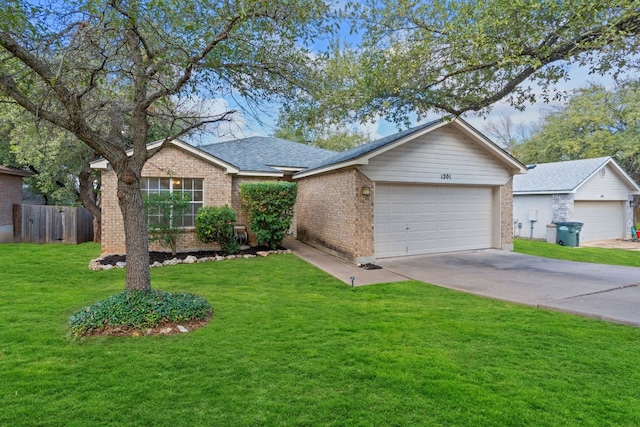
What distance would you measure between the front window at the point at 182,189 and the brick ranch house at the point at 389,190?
32 mm

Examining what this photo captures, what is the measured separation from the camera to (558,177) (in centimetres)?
1853

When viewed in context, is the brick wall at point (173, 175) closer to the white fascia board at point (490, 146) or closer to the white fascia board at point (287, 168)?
the white fascia board at point (287, 168)

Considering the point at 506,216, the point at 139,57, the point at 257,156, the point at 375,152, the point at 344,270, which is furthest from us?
the point at 257,156

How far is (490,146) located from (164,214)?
10558 millimetres

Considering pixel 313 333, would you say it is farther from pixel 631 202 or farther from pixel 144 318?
pixel 631 202

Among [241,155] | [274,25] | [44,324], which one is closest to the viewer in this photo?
[44,324]

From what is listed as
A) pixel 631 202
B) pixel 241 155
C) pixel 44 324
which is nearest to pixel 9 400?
pixel 44 324

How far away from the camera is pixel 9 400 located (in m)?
3.02

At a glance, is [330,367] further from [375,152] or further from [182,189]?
[182,189]

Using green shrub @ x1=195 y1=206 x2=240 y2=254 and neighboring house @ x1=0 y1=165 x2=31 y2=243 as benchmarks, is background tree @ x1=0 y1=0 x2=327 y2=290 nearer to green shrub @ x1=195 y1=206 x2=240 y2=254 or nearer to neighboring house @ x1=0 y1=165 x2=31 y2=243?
green shrub @ x1=195 y1=206 x2=240 y2=254

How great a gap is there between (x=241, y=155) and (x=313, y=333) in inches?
455

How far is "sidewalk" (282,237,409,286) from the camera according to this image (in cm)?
796

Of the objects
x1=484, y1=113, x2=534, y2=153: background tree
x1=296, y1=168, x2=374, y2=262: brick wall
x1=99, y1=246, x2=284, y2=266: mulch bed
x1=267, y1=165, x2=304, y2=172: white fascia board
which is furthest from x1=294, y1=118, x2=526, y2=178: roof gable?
x1=484, y1=113, x2=534, y2=153: background tree

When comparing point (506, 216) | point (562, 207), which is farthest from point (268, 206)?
point (562, 207)
